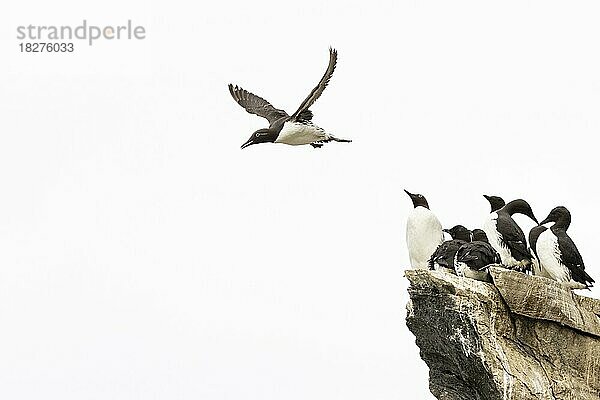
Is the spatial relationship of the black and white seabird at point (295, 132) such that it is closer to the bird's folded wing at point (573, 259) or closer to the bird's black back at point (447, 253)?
the bird's black back at point (447, 253)

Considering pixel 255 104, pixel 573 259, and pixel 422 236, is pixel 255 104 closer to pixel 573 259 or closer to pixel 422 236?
pixel 422 236

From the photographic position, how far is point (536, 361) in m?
15.6

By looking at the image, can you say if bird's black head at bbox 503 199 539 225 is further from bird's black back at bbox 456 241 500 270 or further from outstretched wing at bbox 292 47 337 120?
outstretched wing at bbox 292 47 337 120

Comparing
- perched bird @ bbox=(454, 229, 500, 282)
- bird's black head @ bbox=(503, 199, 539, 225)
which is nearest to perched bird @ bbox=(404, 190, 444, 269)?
bird's black head @ bbox=(503, 199, 539, 225)

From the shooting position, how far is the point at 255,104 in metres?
22.7

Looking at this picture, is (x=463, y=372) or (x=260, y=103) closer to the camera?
(x=463, y=372)

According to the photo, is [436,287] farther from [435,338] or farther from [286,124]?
[286,124]

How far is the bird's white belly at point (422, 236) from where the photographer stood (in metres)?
17.8

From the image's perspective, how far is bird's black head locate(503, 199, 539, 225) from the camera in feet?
57.4

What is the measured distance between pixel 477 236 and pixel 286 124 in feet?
13.4

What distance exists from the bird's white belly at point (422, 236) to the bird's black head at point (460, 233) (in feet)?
0.84

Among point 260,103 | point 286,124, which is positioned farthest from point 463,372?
point 260,103

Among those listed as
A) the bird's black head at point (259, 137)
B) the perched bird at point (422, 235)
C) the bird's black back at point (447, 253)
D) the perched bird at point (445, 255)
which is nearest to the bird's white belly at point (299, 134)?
the bird's black head at point (259, 137)

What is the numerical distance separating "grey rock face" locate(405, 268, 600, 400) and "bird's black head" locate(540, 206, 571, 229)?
1135mm
